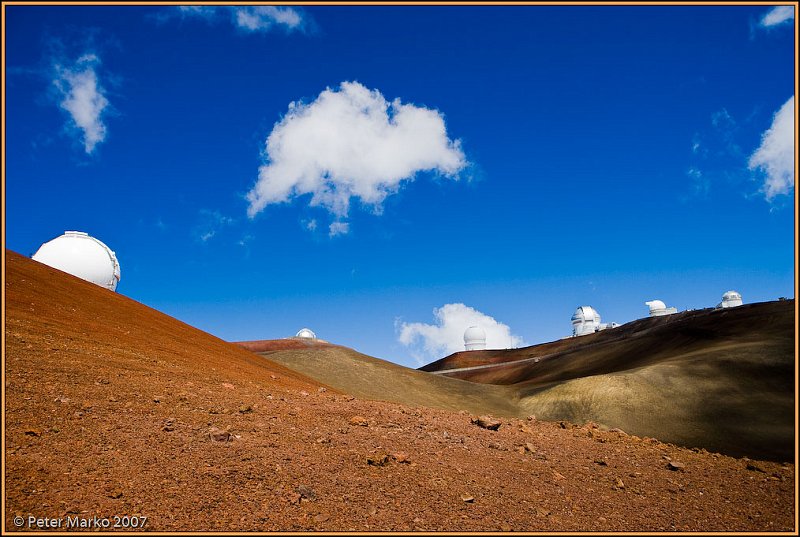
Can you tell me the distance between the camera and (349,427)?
1091 cm

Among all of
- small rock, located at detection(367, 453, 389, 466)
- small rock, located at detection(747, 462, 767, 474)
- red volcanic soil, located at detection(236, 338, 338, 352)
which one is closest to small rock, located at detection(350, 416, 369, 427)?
small rock, located at detection(367, 453, 389, 466)

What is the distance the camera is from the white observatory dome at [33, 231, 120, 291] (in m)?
46.5

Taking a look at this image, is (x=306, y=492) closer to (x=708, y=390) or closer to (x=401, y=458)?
(x=401, y=458)

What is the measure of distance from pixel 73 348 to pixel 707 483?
17.2 m

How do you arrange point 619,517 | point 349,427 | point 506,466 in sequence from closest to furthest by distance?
point 619,517 < point 506,466 < point 349,427

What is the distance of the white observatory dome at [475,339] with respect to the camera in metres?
106

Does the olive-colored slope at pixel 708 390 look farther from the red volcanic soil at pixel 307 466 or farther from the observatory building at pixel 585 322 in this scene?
the observatory building at pixel 585 322

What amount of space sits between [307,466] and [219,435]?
1.92 m

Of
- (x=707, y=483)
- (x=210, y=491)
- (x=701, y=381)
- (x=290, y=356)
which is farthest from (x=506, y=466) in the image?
(x=290, y=356)

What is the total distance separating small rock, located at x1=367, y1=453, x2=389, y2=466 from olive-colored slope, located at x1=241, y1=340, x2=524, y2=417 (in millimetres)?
28933

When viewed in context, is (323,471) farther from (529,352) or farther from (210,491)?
(529,352)

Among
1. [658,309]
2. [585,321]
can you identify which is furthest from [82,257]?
[658,309]

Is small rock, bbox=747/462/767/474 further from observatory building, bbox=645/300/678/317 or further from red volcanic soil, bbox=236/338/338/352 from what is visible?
observatory building, bbox=645/300/678/317

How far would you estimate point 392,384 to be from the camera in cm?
4419
